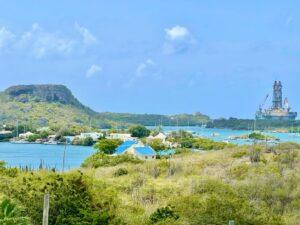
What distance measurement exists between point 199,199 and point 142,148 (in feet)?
132

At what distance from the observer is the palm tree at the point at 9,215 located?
14812 millimetres

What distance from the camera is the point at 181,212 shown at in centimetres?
2102

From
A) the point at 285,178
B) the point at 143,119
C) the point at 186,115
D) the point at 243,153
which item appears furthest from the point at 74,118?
the point at 285,178

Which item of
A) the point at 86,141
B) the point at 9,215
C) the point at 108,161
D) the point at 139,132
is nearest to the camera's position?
the point at 9,215

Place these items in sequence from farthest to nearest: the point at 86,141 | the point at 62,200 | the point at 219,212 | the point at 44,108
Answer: the point at 44,108, the point at 86,141, the point at 62,200, the point at 219,212

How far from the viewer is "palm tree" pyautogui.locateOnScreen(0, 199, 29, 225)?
1481cm

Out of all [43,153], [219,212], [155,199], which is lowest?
[43,153]

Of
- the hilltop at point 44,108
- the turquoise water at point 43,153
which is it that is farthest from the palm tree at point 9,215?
the hilltop at point 44,108

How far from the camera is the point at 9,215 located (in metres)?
15.1

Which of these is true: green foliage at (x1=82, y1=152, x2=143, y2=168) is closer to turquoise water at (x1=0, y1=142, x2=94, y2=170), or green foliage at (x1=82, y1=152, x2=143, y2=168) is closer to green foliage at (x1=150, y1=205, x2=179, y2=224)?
turquoise water at (x1=0, y1=142, x2=94, y2=170)

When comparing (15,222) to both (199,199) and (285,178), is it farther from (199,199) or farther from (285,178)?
(285,178)

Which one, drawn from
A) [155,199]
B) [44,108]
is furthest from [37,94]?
[155,199]

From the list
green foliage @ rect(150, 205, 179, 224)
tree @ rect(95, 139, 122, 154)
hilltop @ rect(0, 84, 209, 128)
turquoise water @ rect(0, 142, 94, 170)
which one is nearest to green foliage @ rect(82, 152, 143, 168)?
tree @ rect(95, 139, 122, 154)

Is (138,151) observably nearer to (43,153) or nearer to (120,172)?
(120,172)
